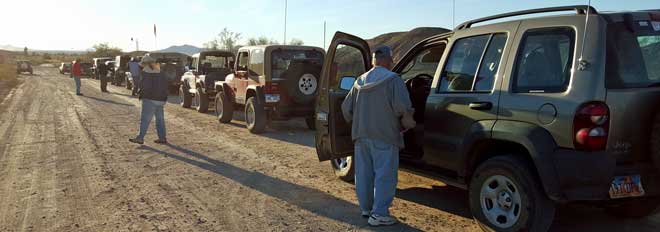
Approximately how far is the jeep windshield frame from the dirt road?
1.59 m

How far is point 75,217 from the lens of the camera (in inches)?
198

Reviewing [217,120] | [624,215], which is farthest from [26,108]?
[624,215]

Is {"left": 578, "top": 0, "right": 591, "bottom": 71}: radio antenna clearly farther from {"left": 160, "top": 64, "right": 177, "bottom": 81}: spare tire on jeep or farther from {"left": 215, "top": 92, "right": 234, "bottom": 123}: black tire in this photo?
{"left": 160, "top": 64, "right": 177, "bottom": 81}: spare tire on jeep

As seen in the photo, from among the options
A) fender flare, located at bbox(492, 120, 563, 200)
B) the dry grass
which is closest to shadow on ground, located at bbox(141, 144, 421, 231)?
fender flare, located at bbox(492, 120, 563, 200)

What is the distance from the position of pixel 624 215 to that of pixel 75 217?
17.4ft

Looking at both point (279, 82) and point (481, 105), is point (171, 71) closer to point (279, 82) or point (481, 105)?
point (279, 82)

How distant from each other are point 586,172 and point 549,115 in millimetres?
470

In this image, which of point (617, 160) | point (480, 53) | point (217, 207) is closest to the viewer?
point (617, 160)

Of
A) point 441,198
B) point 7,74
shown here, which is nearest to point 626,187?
point 441,198

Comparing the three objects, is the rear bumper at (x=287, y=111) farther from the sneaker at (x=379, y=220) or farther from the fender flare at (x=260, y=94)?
the sneaker at (x=379, y=220)

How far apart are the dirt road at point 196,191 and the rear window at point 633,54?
159 cm

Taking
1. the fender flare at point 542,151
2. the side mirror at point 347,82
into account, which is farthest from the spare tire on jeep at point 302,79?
the fender flare at point 542,151

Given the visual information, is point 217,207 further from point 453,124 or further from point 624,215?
point 624,215

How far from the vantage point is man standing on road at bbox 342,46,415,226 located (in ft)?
14.8
